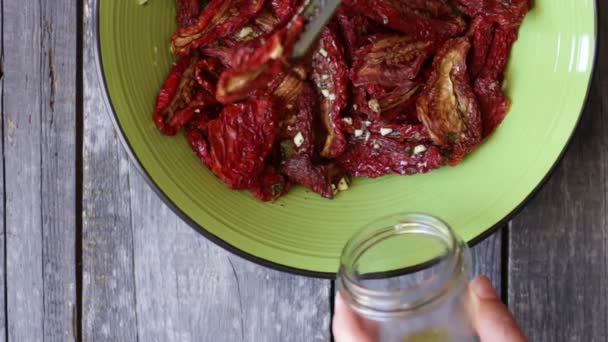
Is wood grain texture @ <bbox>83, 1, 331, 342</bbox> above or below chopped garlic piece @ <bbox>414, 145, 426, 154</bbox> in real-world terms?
below

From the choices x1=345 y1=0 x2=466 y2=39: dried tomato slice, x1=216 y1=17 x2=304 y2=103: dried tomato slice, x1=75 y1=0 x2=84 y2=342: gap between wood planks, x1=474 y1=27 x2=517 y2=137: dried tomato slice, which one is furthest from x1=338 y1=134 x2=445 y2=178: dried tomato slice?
x1=75 y1=0 x2=84 y2=342: gap between wood planks

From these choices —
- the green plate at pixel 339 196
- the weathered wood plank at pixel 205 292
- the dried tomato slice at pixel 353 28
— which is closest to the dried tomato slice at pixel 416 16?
the dried tomato slice at pixel 353 28

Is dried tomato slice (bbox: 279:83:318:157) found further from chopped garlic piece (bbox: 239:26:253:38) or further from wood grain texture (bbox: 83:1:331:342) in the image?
wood grain texture (bbox: 83:1:331:342)

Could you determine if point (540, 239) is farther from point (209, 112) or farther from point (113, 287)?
point (113, 287)

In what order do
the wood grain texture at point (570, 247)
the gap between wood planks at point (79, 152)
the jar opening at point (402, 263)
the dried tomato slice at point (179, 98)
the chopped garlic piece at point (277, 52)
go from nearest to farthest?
1. the chopped garlic piece at point (277, 52)
2. the jar opening at point (402, 263)
3. the dried tomato slice at point (179, 98)
4. the wood grain texture at point (570, 247)
5. the gap between wood planks at point (79, 152)

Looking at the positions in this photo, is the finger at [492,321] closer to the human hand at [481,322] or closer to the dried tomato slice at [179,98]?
the human hand at [481,322]

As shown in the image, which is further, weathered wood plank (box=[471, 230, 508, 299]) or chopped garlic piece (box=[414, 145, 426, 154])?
weathered wood plank (box=[471, 230, 508, 299])
